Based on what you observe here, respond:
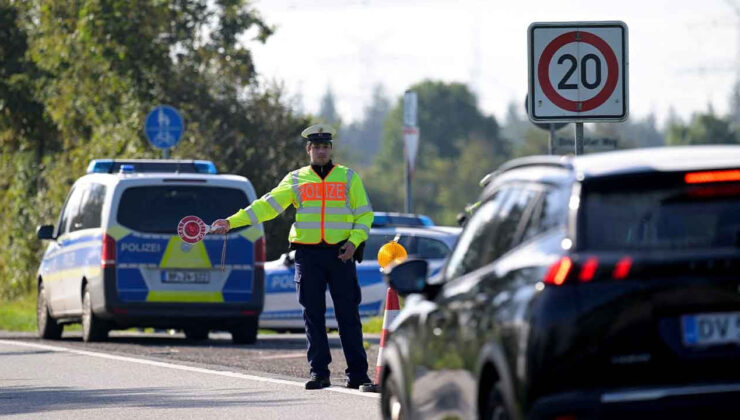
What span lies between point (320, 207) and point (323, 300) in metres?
0.67

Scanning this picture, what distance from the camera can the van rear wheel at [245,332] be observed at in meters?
20.1

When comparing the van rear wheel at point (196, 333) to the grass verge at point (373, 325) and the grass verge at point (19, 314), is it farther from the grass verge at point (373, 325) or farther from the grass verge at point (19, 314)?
the grass verge at point (19, 314)

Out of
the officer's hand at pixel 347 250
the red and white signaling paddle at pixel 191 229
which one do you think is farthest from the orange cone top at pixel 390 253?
the red and white signaling paddle at pixel 191 229

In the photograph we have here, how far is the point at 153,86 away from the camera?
106ft

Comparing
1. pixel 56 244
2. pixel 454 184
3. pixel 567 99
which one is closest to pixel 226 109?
pixel 56 244

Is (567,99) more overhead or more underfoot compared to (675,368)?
more overhead

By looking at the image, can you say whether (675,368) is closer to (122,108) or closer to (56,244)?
(56,244)

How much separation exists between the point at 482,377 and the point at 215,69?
27056 millimetres

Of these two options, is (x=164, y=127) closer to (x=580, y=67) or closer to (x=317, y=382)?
(x=317, y=382)

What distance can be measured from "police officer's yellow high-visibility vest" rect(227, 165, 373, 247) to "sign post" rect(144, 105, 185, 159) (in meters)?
14.1

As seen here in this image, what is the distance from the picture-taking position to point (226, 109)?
32875 millimetres

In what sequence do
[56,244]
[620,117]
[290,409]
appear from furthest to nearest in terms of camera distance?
[56,244] → [620,117] → [290,409]

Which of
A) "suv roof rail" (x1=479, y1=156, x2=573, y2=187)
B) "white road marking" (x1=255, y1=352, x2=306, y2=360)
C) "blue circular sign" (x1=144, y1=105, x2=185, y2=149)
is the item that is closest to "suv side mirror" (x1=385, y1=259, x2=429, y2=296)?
"suv roof rail" (x1=479, y1=156, x2=573, y2=187)

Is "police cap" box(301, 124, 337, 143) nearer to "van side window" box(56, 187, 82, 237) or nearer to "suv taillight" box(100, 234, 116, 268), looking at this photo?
"suv taillight" box(100, 234, 116, 268)
